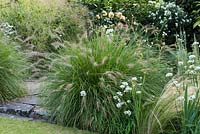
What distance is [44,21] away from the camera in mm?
6465

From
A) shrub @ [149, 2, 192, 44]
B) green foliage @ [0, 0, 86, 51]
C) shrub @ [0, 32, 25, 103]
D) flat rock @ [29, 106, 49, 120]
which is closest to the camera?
flat rock @ [29, 106, 49, 120]

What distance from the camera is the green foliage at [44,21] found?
A: 247 inches

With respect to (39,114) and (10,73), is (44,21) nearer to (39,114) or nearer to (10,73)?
(10,73)

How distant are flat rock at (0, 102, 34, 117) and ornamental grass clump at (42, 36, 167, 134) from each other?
0.28 meters

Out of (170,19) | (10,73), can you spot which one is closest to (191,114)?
(10,73)

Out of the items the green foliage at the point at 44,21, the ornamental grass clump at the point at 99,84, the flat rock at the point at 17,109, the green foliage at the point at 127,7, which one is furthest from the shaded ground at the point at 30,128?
the green foliage at the point at 127,7

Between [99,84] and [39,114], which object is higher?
[99,84]

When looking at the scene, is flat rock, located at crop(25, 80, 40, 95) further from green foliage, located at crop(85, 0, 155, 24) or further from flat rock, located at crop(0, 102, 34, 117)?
green foliage, located at crop(85, 0, 155, 24)

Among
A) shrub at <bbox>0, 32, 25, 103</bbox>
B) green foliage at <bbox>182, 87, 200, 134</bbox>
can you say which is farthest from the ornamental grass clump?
shrub at <bbox>0, 32, 25, 103</bbox>

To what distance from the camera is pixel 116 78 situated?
155 inches

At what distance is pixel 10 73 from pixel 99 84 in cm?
135

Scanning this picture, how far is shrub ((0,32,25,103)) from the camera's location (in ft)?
15.2

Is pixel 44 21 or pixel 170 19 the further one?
pixel 170 19

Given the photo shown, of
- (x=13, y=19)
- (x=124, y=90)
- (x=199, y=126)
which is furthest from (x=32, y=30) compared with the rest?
(x=199, y=126)
